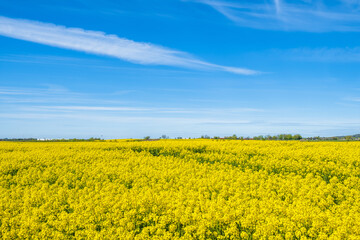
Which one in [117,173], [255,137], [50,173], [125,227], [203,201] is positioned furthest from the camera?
[255,137]

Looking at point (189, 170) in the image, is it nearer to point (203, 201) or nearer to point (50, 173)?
point (203, 201)

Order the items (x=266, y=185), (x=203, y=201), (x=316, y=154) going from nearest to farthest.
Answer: (x=203, y=201) → (x=266, y=185) → (x=316, y=154)

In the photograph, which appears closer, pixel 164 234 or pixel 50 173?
pixel 164 234

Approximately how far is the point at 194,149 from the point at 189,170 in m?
11.2

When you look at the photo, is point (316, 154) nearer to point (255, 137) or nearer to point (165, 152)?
point (165, 152)

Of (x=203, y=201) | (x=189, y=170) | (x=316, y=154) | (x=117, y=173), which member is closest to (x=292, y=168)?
(x=316, y=154)

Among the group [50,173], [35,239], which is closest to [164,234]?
[35,239]

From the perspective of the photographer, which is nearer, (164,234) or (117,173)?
(164,234)

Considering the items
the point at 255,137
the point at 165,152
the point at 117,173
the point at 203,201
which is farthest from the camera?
the point at 255,137

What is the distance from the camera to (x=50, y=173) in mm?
14289

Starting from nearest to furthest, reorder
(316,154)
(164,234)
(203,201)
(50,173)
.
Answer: (164,234) → (203,201) → (50,173) → (316,154)

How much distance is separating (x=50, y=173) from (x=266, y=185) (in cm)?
1106

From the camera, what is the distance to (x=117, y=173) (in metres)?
13.1

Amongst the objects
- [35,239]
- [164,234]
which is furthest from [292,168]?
[35,239]
